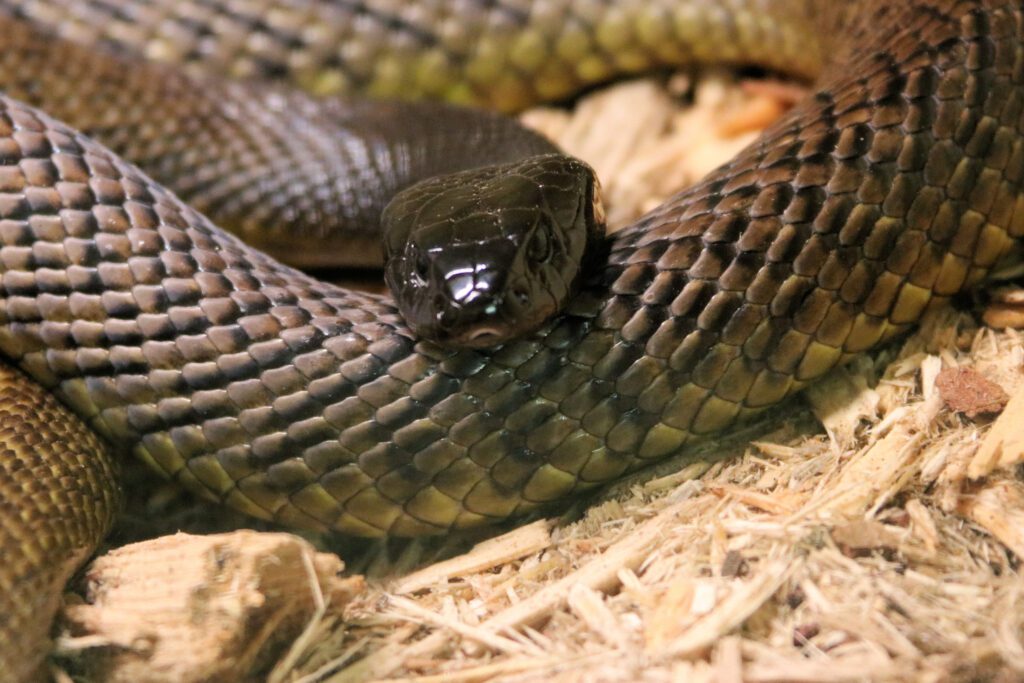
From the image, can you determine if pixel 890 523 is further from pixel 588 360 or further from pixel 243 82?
pixel 243 82

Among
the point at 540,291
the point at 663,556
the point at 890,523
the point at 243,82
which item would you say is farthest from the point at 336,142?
the point at 890,523

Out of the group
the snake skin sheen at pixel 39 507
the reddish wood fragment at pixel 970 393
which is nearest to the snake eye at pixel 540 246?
the reddish wood fragment at pixel 970 393

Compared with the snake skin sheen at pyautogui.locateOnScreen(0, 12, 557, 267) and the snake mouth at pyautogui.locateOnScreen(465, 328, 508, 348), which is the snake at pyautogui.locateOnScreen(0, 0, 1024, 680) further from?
the snake skin sheen at pyautogui.locateOnScreen(0, 12, 557, 267)

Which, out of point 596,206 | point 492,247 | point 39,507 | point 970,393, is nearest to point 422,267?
point 492,247

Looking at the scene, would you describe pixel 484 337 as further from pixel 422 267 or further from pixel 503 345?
pixel 422 267

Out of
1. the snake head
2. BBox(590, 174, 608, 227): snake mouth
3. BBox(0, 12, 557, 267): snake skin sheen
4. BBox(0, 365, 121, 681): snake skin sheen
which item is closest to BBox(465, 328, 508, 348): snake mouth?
the snake head
